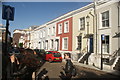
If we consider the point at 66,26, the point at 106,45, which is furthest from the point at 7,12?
the point at 66,26

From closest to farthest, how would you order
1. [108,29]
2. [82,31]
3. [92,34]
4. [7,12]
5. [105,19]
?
[7,12], [108,29], [105,19], [92,34], [82,31]

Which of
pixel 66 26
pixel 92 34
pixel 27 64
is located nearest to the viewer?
pixel 27 64

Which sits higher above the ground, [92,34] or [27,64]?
[92,34]

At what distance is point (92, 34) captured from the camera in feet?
50.9

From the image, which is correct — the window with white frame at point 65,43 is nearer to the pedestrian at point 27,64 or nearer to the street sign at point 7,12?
the street sign at point 7,12

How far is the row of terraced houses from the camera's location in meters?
12.9

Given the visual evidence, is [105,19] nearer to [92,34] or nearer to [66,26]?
[92,34]

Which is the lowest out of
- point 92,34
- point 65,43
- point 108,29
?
point 65,43

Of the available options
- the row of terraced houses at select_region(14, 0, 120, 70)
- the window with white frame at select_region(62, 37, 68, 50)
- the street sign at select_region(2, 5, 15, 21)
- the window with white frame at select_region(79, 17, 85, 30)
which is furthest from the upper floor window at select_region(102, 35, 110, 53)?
the street sign at select_region(2, 5, 15, 21)

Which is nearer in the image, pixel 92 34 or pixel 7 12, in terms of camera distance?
pixel 7 12

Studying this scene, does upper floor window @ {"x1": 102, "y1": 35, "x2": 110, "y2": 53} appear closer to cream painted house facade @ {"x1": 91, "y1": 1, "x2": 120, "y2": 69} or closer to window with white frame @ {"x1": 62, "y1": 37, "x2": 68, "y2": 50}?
cream painted house facade @ {"x1": 91, "y1": 1, "x2": 120, "y2": 69}

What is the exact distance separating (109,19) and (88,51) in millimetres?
4924

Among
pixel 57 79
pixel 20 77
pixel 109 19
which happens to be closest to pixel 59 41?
pixel 109 19

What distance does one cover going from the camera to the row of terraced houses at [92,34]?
12.9 meters
